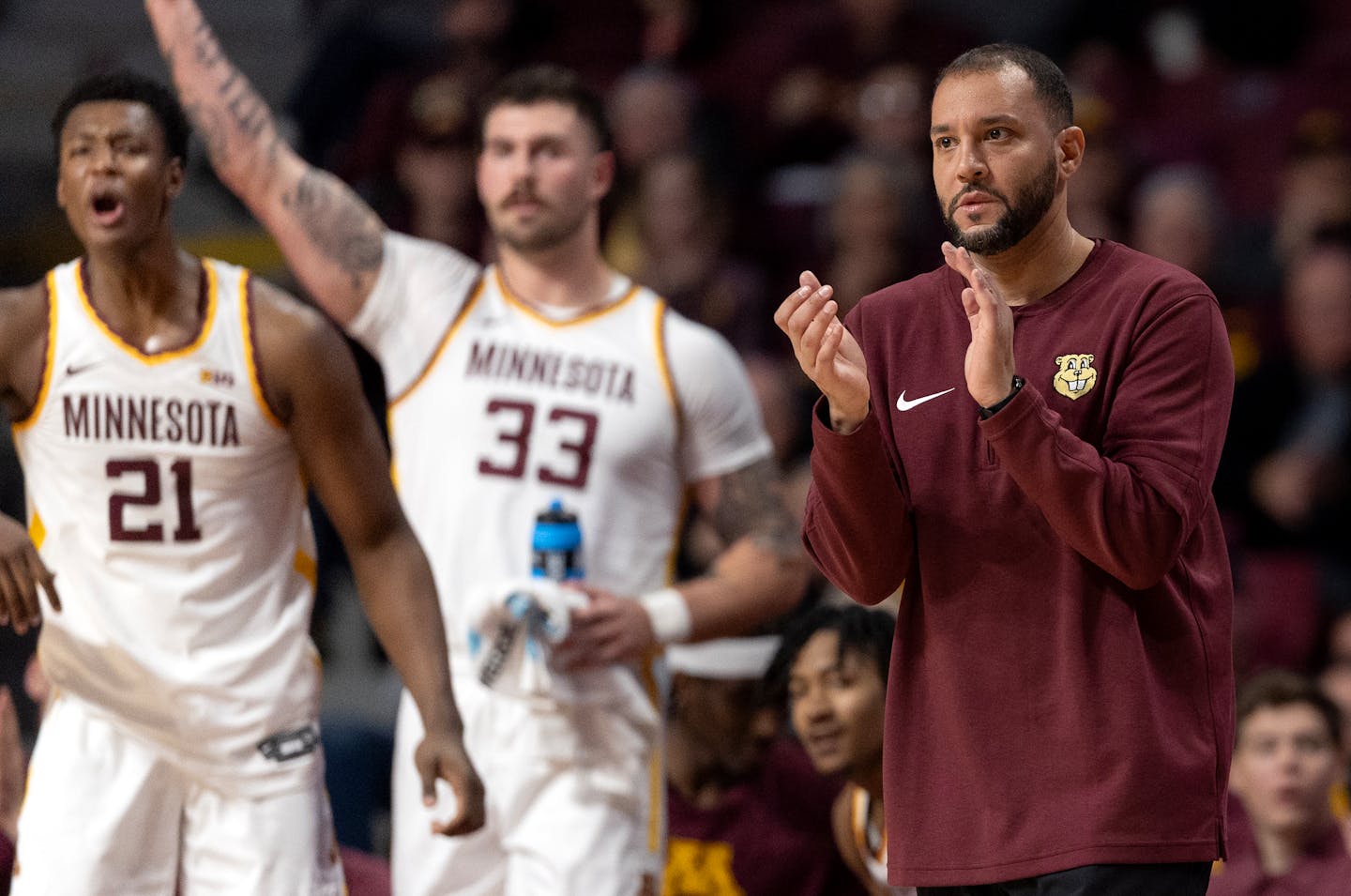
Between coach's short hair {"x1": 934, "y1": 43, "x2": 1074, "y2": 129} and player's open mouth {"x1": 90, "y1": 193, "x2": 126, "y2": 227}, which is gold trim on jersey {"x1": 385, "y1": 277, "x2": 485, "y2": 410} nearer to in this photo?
player's open mouth {"x1": 90, "y1": 193, "x2": 126, "y2": 227}

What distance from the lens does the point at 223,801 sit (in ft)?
12.8

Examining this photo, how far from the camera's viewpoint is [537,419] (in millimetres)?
5078

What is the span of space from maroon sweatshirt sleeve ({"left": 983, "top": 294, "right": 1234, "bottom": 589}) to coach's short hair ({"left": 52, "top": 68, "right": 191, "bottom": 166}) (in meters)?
1.99

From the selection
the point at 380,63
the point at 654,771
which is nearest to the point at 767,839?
the point at 654,771

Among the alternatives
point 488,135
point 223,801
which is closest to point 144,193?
point 223,801

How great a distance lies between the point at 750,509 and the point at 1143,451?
242cm

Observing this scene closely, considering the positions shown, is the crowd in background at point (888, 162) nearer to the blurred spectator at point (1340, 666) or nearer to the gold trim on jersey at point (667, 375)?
the blurred spectator at point (1340, 666)

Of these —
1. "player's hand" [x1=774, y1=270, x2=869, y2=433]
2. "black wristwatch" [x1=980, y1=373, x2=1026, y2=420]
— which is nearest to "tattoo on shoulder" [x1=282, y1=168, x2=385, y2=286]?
"player's hand" [x1=774, y1=270, x2=869, y2=433]

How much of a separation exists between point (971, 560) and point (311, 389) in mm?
1521

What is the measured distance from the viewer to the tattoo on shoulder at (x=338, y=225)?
5.29 meters

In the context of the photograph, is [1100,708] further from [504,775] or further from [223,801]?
[504,775]

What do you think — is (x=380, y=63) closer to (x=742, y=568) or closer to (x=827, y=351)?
(x=742, y=568)

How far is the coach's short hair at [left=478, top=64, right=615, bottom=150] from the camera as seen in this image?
17.6 feet

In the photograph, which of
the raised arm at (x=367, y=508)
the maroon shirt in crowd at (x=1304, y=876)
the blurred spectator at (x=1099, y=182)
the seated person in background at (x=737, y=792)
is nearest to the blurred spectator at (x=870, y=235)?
the blurred spectator at (x=1099, y=182)
